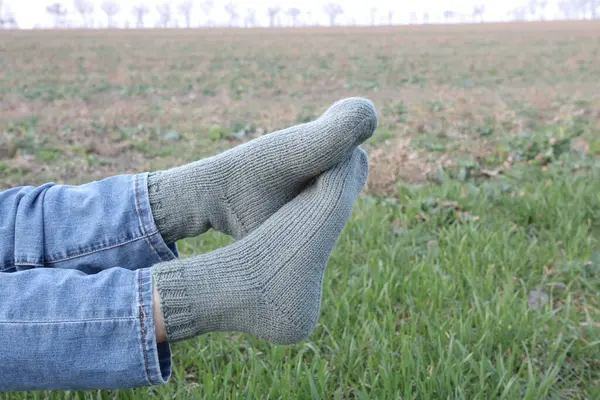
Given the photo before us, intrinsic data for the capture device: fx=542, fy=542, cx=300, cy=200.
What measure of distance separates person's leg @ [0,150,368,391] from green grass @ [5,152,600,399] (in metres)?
0.25

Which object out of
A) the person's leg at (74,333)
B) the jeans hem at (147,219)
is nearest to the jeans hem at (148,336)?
the person's leg at (74,333)

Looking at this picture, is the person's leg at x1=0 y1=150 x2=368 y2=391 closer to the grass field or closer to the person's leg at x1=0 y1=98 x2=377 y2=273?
the person's leg at x1=0 y1=98 x2=377 y2=273

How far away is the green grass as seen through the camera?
1380 millimetres

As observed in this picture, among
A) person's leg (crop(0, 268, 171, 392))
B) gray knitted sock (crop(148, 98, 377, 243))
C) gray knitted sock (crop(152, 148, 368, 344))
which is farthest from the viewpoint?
gray knitted sock (crop(148, 98, 377, 243))

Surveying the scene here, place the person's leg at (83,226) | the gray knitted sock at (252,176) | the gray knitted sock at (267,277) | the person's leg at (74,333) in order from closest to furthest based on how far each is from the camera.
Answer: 1. the person's leg at (74,333)
2. the gray knitted sock at (267,277)
3. the person's leg at (83,226)
4. the gray knitted sock at (252,176)

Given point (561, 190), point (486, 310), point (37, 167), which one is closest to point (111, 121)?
point (37, 167)

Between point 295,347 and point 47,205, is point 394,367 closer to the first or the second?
point 295,347

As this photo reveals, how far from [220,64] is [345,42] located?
27.3 feet

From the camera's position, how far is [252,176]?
1428mm

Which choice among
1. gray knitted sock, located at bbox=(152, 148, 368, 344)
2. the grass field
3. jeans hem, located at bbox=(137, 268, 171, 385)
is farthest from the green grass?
jeans hem, located at bbox=(137, 268, 171, 385)

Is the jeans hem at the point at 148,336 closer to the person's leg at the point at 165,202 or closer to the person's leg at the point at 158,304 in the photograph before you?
→ the person's leg at the point at 158,304

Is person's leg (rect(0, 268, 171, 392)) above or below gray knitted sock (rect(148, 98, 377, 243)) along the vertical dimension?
below

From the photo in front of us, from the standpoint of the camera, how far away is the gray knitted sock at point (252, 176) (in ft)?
4.50

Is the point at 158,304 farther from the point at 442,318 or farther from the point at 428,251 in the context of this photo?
the point at 428,251
